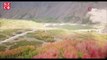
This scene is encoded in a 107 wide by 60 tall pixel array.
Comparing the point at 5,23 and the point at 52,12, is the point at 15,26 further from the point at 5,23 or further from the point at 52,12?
the point at 52,12

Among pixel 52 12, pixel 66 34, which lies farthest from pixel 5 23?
pixel 66 34

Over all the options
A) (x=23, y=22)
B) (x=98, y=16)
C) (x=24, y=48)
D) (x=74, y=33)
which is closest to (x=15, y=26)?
(x=23, y=22)

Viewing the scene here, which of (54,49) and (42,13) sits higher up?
(42,13)

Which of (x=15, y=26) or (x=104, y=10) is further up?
(x=104, y=10)

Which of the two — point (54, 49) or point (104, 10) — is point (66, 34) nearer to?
point (54, 49)

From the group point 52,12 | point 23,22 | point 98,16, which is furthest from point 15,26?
point 98,16

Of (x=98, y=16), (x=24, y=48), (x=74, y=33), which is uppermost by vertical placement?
(x=98, y=16)
